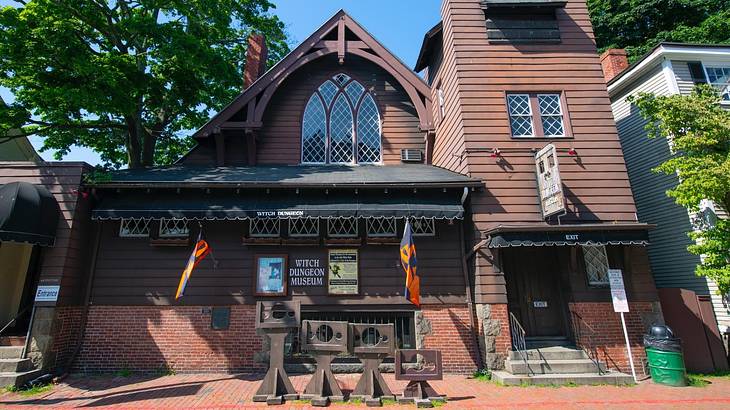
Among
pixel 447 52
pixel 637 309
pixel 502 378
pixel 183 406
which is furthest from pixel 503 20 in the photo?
pixel 183 406

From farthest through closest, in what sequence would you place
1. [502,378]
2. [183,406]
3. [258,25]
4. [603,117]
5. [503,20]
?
[258,25] < [503,20] < [603,117] < [502,378] < [183,406]

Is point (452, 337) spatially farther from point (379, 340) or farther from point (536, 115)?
point (536, 115)

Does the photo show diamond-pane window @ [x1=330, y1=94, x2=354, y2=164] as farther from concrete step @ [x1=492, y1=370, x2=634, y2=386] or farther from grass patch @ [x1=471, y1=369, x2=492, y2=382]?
concrete step @ [x1=492, y1=370, x2=634, y2=386]

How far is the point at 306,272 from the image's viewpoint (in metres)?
9.77

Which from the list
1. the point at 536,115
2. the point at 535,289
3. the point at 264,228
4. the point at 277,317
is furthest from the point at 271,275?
the point at 536,115

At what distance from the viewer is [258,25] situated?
1733 cm

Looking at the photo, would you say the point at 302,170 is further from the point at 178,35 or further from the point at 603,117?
the point at 603,117

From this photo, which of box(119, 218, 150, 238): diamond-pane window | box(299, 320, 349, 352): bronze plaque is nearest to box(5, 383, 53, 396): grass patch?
box(119, 218, 150, 238): diamond-pane window

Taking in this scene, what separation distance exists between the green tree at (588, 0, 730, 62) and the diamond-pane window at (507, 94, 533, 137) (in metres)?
19.0

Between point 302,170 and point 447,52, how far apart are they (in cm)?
594

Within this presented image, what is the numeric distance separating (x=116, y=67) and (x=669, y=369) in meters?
16.9

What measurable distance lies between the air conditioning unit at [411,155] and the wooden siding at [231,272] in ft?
11.1

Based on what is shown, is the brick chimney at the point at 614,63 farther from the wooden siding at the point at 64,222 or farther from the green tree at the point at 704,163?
the wooden siding at the point at 64,222

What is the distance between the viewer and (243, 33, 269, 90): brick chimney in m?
13.5
